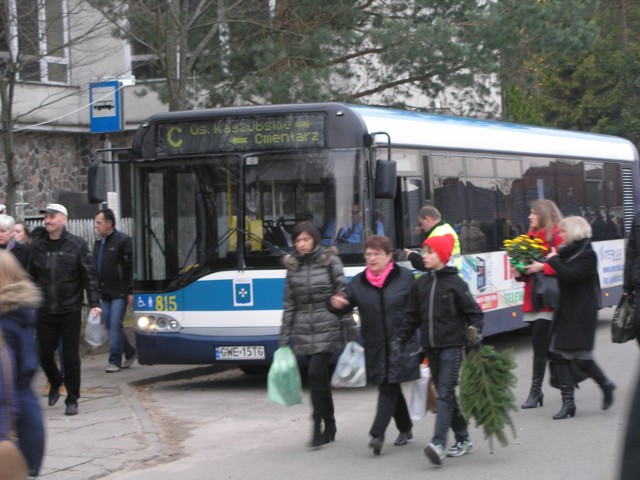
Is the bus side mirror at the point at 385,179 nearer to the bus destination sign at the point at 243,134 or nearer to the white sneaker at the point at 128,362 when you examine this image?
the bus destination sign at the point at 243,134

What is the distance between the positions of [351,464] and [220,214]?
4.40 meters

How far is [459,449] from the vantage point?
8336 mm

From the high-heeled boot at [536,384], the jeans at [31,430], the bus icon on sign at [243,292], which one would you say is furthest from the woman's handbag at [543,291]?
the jeans at [31,430]

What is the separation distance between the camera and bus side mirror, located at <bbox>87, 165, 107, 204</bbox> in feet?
39.3

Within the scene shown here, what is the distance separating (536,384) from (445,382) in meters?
2.47

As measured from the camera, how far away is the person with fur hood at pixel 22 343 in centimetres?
594

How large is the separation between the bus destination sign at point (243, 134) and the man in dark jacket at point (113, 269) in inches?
65.0

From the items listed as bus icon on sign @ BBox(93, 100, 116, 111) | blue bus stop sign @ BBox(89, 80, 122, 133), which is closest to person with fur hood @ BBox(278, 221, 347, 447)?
blue bus stop sign @ BBox(89, 80, 122, 133)

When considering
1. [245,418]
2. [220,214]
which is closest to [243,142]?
[220,214]

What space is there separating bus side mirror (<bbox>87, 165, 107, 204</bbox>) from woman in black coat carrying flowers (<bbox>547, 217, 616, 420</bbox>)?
15.7ft

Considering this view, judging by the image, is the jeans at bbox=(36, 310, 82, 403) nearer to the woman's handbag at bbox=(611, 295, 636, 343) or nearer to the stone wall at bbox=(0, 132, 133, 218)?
the woman's handbag at bbox=(611, 295, 636, 343)

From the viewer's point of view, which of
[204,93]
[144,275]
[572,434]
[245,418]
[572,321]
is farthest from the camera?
[204,93]

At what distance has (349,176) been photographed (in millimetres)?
11586

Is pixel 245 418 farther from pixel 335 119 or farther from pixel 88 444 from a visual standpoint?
pixel 335 119
